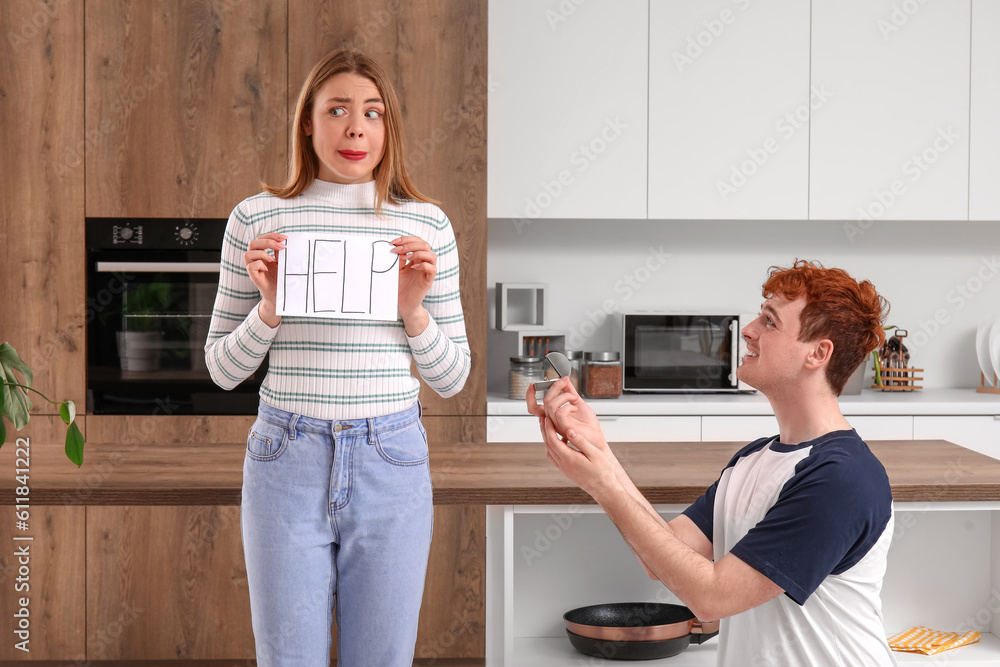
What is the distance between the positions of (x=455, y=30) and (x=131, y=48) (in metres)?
1.06

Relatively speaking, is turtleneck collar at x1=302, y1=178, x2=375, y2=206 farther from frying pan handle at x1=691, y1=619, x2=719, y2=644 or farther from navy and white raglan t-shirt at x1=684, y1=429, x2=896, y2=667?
frying pan handle at x1=691, y1=619, x2=719, y2=644

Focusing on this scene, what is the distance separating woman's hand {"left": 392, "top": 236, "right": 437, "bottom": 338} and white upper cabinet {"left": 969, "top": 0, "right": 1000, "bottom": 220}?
272cm

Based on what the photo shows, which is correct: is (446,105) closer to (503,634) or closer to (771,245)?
(771,245)

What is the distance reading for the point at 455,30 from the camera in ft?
9.32

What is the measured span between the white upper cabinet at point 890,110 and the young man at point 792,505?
215 centimetres

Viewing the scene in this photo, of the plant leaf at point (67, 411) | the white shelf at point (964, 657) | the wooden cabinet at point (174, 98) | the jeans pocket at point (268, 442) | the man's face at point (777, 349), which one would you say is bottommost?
the white shelf at point (964, 657)

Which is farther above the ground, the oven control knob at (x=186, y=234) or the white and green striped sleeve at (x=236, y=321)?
the oven control knob at (x=186, y=234)

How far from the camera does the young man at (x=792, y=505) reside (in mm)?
1081

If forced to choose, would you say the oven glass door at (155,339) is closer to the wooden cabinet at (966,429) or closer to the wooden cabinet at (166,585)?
the wooden cabinet at (166,585)

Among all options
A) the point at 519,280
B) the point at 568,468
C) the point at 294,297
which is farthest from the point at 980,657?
the point at 519,280

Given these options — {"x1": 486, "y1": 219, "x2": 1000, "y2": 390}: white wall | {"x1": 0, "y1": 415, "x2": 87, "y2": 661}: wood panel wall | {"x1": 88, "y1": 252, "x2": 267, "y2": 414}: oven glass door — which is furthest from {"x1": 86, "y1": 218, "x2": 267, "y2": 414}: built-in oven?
{"x1": 486, "y1": 219, "x2": 1000, "y2": 390}: white wall

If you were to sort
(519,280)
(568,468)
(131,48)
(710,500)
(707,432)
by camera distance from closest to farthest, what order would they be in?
(568,468) < (710,500) < (131,48) < (707,432) < (519,280)

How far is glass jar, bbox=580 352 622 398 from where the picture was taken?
122 inches

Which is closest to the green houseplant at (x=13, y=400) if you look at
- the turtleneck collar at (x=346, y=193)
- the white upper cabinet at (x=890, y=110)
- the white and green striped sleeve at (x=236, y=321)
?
the white and green striped sleeve at (x=236, y=321)
